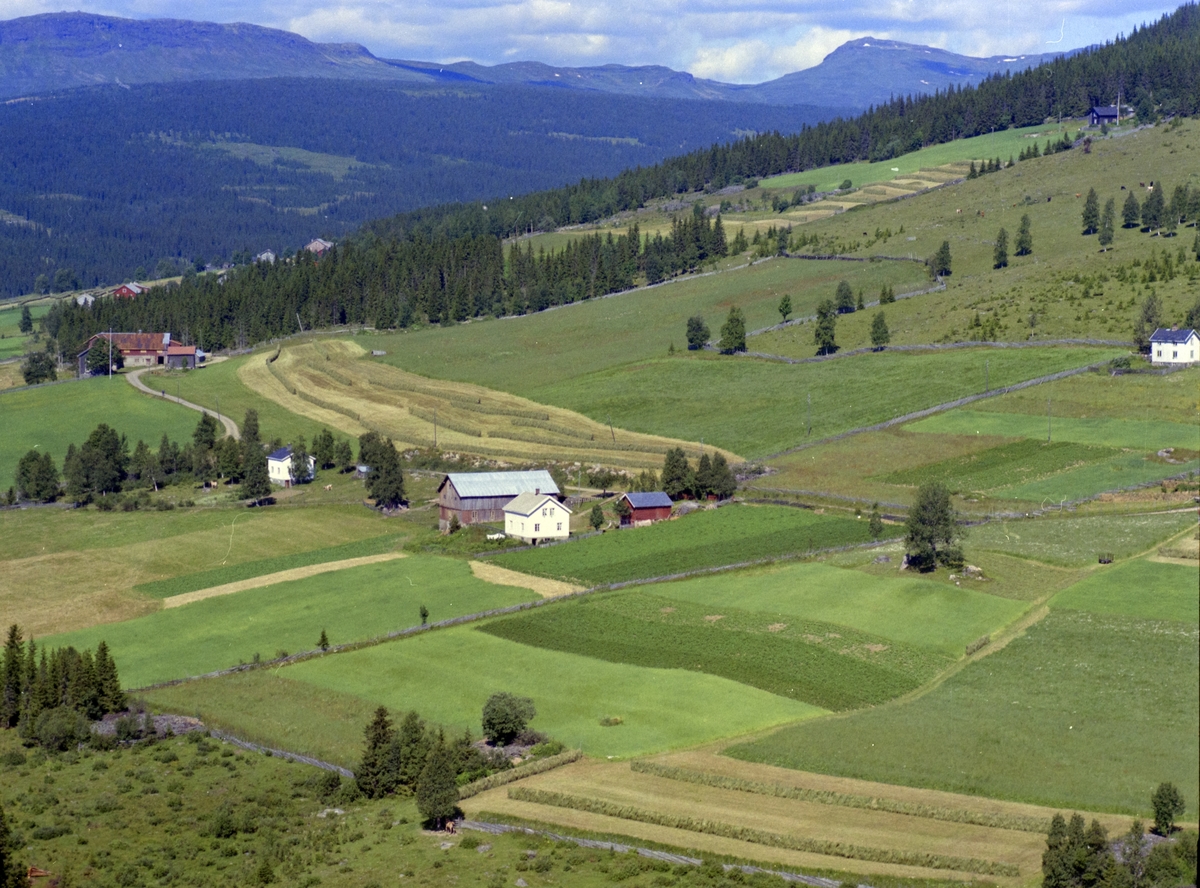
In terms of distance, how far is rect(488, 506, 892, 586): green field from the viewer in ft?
304

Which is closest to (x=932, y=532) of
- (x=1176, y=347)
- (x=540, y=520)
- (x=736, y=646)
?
(x=736, y=646)

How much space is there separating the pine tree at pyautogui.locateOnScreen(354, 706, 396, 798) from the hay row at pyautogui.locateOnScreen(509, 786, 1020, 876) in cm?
600

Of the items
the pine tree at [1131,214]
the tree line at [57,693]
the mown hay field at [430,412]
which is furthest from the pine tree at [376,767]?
the pine tree at [1131,214]

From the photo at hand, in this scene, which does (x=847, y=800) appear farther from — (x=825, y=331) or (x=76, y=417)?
(x=76, y=417)

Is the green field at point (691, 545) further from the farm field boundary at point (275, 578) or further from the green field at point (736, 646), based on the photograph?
the farm field boundary at point (275, 578)

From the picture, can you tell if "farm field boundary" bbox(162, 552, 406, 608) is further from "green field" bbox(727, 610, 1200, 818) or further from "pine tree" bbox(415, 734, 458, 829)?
"green field" bbox(727, 610, 1200, 818)

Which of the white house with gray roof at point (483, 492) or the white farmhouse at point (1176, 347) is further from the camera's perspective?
the white farmhouse at point (1176, 347)

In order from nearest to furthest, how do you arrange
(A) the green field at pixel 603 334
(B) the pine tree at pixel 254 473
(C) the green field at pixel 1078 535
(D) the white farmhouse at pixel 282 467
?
1. (C) the green field at pixel 1078 535
2. (B) the pine tree at pixel 254 473
3. (D) the white farmhouse at pixel 282 467
4. (A) the green field at pixel 603 334

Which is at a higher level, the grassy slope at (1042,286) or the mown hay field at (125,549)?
the grassy slope at (1042,286)

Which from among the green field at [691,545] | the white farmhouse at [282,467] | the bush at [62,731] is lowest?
the bush at [62,731]

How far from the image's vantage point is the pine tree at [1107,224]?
17212 cm

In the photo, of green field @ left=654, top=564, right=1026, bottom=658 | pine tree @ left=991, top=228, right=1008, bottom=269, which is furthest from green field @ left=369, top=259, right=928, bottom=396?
green field @ left=654, top=564, right=1026, bottom=658

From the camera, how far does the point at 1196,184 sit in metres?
189

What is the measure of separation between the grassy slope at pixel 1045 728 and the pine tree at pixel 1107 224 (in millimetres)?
117029
